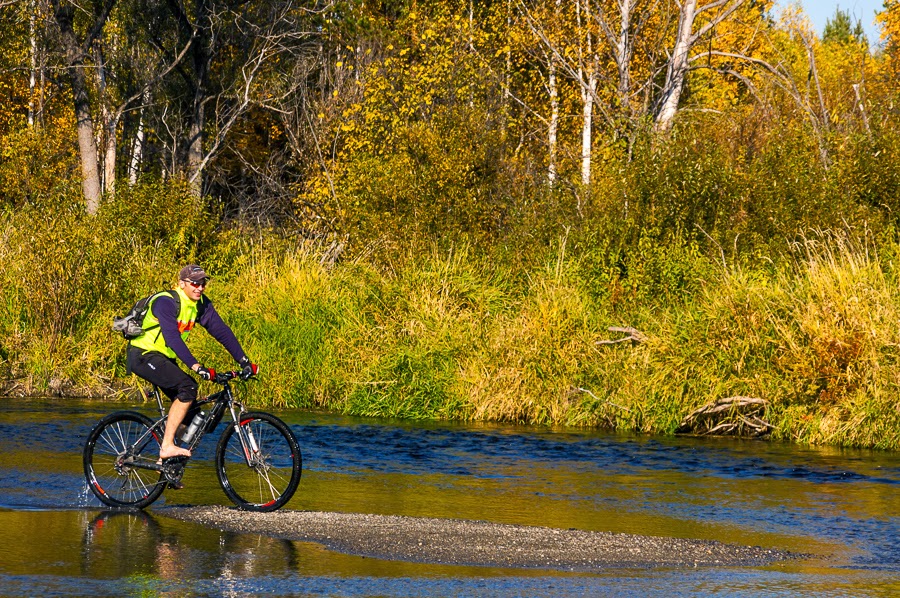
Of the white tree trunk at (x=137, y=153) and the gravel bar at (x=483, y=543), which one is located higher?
the white tree trunk at (x=137, y=153)

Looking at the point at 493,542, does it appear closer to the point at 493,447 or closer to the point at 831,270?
the point at 493,447

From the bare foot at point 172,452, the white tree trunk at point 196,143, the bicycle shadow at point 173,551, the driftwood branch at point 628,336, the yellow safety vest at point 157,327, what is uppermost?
the white tree trunk at point 196,143

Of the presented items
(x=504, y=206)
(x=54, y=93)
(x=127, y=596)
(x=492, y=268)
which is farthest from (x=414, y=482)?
(x=54, y=93)

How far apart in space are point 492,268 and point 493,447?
7422 millimetres

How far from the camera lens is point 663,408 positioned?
62.7ft

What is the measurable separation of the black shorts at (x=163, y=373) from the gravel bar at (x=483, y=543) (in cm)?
110

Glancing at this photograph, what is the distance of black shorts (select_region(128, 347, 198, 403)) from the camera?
11141 mm

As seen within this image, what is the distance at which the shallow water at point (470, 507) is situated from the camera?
27.3 feet

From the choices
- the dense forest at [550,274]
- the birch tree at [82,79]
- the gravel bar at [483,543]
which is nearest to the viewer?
the gravel bar at [483,543]

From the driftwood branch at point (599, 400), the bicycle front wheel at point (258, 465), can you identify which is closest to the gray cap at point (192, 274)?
the bicycle front wheel at point (258, 465)

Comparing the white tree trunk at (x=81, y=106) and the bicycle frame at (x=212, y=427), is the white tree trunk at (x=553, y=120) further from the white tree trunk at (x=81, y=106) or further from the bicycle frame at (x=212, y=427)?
the bicycle frame at (x=212, y=427)

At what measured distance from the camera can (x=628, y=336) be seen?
20969 millimetres

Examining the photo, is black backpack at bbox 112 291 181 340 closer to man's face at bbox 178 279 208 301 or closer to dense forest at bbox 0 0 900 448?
man's face at bbox 178 279 208 301

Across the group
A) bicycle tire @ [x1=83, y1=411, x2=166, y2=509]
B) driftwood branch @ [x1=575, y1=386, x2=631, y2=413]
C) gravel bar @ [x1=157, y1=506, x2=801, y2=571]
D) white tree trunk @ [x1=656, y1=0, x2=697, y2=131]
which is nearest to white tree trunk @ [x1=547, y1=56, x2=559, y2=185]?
white tree trunk @ [x1=656, y1=0, x2=697, y2=131]
